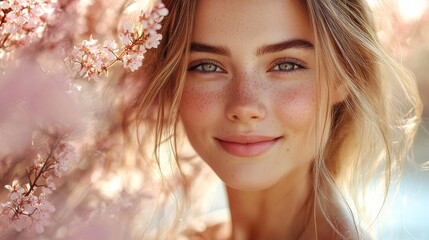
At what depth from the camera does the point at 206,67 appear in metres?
1.62

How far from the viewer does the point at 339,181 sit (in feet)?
6.04

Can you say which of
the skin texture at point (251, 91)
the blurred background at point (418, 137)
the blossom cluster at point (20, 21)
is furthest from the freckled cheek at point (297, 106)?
the blurred background at point (418, 137)

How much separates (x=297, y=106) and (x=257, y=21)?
186 millimetres

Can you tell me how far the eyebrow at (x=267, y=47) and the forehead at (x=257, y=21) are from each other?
10 millimetres

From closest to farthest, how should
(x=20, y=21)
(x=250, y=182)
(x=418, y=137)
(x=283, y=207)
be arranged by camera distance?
(x=20, y=21)
(x=250, y=182)
(x=283, y=207)
(x=418, y=137)

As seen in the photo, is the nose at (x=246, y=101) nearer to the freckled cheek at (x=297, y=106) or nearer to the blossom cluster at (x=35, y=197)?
the freckled cheek at (x=297, y=106)

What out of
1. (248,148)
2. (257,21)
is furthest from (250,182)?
(257,21)

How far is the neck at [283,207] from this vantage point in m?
1.72

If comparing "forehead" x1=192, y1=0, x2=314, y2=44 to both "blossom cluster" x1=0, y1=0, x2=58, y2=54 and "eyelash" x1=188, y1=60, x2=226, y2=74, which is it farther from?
"blossom cluster" x1=0, y1=0, x2=58, y2=54

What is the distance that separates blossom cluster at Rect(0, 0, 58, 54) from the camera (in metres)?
1.08

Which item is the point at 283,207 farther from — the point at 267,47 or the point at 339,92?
the point at 267,47

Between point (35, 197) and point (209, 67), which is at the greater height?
point (209, 67)

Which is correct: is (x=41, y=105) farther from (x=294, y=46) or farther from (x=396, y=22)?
(x=396, y=22)

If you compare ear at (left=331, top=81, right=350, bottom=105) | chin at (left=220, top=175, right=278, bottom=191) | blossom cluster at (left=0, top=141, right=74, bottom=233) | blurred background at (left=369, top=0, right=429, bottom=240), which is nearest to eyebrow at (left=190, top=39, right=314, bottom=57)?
ear at (left=331, top=81, right=350, bottom=105)
